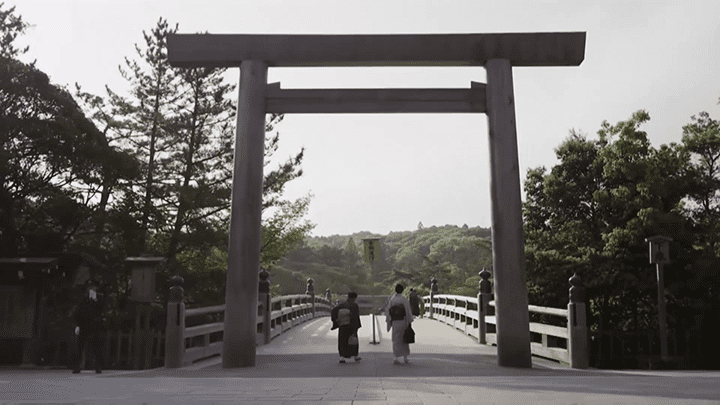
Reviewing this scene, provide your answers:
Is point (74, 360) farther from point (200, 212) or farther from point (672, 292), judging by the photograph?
point (672, 292)

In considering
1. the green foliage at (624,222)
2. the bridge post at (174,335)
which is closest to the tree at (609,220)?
the green foliage at (624,222)

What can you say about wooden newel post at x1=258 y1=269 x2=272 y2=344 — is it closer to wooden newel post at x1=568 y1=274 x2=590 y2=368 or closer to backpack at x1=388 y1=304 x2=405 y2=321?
backpack at x1=388 y1=304 x2=405 y2=321

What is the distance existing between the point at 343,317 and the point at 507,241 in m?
3.62

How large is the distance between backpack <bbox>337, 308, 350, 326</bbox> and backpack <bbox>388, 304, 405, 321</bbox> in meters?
0.83

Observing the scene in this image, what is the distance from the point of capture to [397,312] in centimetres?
1052

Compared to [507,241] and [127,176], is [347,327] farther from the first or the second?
[127,176]

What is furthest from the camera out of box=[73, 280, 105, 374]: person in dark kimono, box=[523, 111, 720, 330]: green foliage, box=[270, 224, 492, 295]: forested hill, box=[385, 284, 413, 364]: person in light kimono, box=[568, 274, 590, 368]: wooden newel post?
box=[270, 224, 492, 295]: forested hill

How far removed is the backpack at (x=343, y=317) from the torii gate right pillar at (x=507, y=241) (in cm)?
301

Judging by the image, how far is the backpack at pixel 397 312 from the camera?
10469mm

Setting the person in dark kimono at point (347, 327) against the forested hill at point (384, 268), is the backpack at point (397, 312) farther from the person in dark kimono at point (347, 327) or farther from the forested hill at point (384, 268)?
the forested hill at point (384, 268)

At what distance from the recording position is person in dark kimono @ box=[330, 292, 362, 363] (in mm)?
10453

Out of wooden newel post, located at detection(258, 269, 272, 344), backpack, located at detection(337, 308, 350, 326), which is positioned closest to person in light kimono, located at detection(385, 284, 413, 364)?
backpack, located at detection(337, 308, 350, 326)

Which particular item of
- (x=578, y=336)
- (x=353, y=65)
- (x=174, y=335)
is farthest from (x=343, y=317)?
(x=353, y=65)

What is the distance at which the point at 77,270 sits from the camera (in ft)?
41.2
